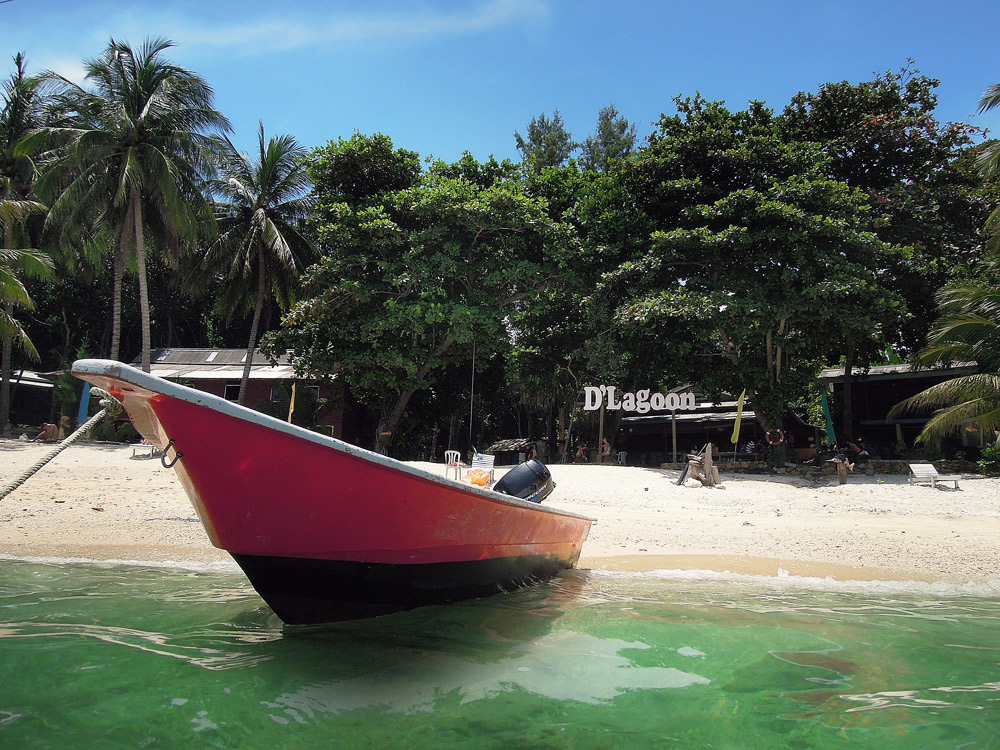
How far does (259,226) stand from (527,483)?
17.1 metres

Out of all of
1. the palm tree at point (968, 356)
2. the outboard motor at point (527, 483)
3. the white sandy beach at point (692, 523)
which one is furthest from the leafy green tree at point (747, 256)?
the outboard motor at point (527, 483)

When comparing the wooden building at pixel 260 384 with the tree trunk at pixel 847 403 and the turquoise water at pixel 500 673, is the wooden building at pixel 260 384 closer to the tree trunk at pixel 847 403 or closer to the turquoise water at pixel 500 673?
the turquoise water at pixel 500 673

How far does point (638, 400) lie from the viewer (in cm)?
1741

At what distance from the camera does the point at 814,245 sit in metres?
14.6

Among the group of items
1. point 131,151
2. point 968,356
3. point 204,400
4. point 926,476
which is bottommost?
point 926,476

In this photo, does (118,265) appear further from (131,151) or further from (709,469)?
(709,469)

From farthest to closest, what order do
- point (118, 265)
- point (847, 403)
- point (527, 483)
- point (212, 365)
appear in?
point (212, 365) → point (847, 403) → point (118, 265) → point (527, 483)

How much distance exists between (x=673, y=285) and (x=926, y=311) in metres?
7.30

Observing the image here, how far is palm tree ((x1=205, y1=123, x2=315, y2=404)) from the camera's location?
20.5m

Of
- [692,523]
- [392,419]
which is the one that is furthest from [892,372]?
[392,419]

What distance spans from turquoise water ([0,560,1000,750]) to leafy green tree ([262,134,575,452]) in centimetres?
1126

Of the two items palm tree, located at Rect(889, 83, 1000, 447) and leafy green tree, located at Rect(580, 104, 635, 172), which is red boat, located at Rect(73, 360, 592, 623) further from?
leafy green tree, located at Rect(580, 104, 635, 172)

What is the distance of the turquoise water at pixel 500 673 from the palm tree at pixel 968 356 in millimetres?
8568

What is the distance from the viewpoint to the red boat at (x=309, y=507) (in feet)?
11.8
